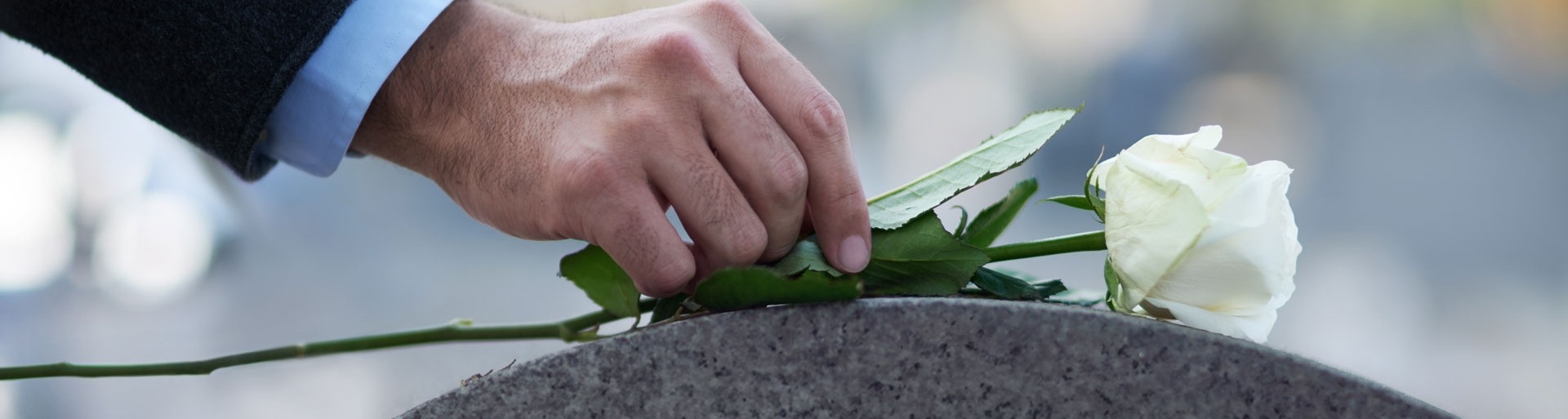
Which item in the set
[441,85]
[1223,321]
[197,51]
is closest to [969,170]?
[1223,321]

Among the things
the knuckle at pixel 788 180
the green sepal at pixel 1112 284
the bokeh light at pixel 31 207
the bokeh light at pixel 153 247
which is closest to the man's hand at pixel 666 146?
the knuckle at pixel 788 180

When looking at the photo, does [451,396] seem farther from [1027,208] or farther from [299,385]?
[1027,208]

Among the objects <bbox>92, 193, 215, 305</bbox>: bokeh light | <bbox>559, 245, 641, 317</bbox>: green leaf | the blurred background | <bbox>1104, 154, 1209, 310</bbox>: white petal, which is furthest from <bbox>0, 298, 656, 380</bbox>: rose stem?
<bbox>92, 193, 215, 305</bbox>: bokeh light

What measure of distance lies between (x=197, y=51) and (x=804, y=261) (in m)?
0.32

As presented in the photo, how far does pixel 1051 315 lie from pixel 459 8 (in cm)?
33

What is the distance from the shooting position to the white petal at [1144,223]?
0.39 m

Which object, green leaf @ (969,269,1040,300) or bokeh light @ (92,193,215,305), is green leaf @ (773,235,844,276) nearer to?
green leaf @ (969,269,1040,300)

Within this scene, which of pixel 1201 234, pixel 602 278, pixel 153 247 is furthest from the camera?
pixel 153 247

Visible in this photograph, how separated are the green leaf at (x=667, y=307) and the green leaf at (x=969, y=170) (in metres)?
0.09

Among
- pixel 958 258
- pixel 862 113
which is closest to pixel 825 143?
pixel 958 258

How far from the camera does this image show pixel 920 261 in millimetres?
454

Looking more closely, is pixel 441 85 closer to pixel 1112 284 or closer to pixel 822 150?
pixel 822 150

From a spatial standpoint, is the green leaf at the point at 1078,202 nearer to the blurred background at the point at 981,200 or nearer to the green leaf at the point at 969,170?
the green leaf at the point at 969,170

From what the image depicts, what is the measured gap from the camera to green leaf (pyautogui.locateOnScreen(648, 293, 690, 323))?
0.47 m
